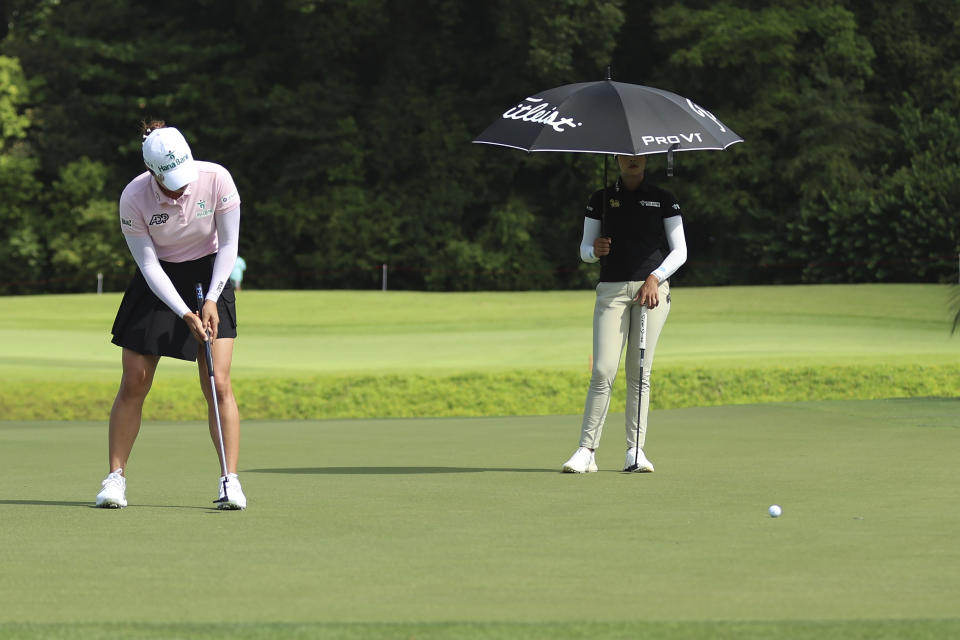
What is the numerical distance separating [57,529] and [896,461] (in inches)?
199

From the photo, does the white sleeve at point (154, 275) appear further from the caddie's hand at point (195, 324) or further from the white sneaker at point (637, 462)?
the white sneaker at point (637, 462)

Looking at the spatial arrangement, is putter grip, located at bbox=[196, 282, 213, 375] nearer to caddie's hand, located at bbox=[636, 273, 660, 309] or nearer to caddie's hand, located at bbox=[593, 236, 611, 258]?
caddie's hand, located at bbox=[593, 236, 611, 258]

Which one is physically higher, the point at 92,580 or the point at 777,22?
the point at 777,22

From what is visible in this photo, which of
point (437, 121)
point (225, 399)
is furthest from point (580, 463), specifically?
point (437, 121)

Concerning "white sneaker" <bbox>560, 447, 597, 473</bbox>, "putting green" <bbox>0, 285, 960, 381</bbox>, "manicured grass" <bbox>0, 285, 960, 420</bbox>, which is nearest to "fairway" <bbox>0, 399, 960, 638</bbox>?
"white sneaker" <bbox>560, 447, 597, 473</bbox>

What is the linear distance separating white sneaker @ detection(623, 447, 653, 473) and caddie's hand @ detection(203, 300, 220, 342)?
282cm

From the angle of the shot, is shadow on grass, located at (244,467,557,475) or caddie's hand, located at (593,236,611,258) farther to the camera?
shadow on grass, located at (244,467,557,475)

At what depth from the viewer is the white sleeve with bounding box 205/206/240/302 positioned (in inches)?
279

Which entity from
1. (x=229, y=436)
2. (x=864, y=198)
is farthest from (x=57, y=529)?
(x=864, y=198)

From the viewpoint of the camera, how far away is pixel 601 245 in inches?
333

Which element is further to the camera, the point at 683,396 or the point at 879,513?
the point at 683,396

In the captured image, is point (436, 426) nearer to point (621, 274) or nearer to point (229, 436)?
point (621, 274)

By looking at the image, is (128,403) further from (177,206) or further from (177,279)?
(177,206)

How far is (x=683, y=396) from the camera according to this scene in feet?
48.9
